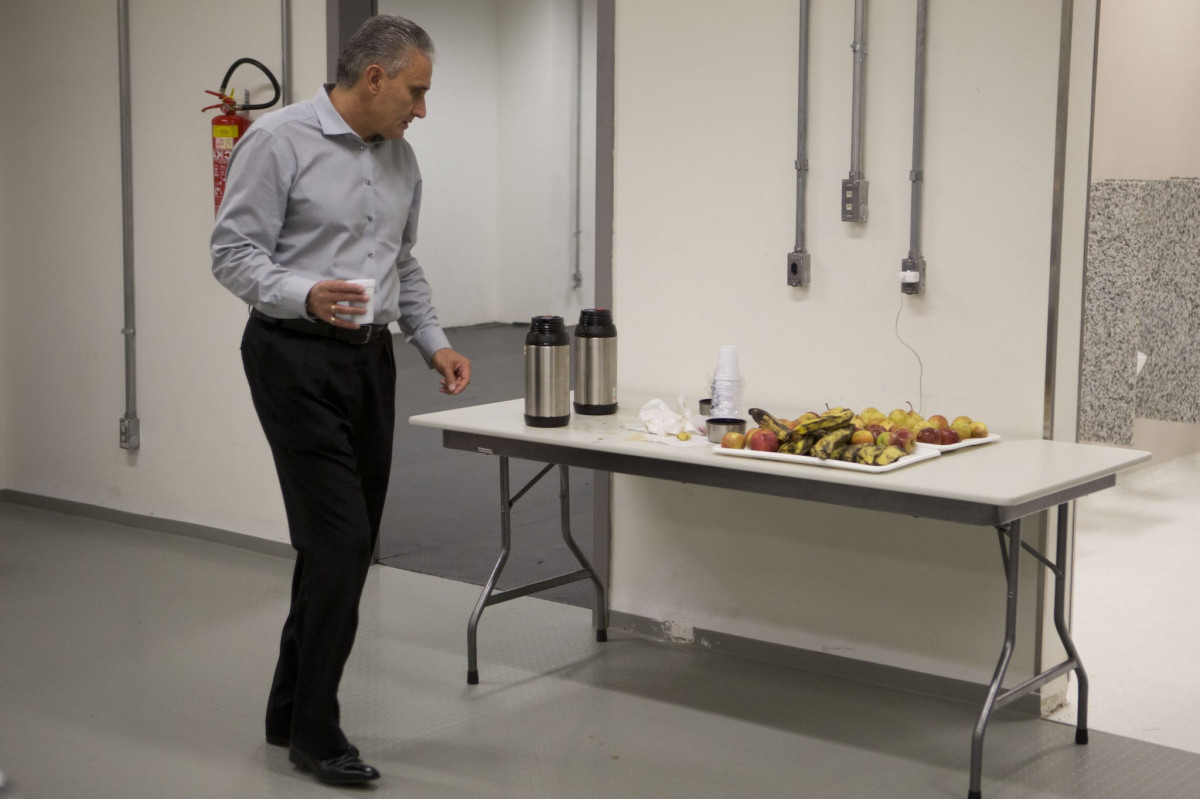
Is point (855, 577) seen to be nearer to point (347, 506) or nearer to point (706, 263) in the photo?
point (706, 263)

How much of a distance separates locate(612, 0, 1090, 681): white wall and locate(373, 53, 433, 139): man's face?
39.4 inches

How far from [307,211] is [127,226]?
2431 mm

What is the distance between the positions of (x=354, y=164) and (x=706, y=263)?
1124mm

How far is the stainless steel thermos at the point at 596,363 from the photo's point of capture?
3.05m

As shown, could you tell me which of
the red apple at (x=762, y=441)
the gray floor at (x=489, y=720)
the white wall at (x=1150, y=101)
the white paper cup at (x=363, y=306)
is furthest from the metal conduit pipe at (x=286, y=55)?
the white wall at (x=1150, y=101)

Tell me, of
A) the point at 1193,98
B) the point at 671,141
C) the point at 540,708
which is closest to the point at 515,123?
the point at 1193,98

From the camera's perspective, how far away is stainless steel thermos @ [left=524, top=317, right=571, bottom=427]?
2.93 meters

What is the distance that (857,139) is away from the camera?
10.0 feet

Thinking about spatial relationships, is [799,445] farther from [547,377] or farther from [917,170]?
[917,170]

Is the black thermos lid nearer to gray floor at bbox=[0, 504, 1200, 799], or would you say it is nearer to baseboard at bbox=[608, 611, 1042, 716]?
gray floor at bbox=[0, 504, 1200, 799]

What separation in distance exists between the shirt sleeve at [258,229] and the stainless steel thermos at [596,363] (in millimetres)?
813

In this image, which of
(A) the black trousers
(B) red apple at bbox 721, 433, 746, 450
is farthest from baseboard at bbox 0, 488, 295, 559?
(B) red apple at bbox 721, 433, 746, 450

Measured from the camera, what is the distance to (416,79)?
8.41ft

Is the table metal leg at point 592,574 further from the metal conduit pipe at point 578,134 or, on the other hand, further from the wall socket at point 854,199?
the metal conduit pipe at point 578,134
